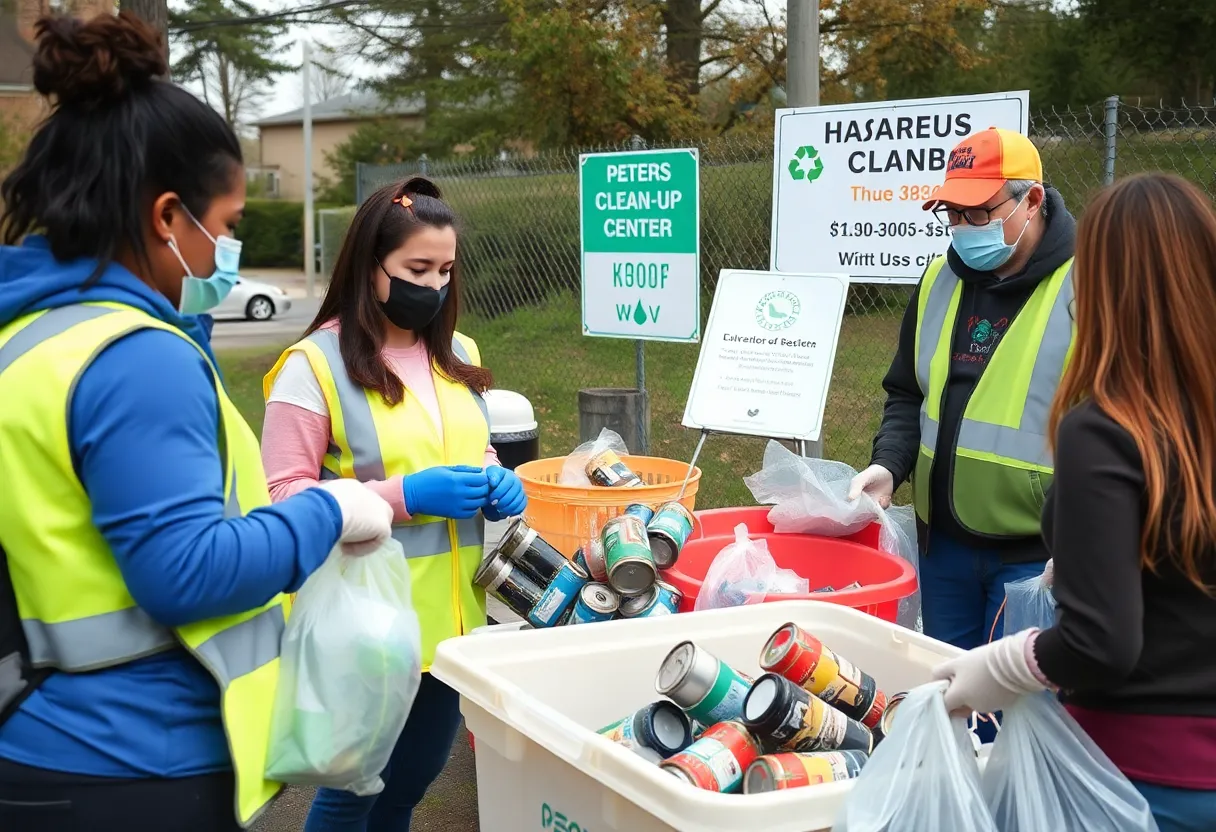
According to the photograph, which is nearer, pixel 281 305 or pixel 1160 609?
pixel 1160 609

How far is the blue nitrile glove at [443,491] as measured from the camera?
247 cm

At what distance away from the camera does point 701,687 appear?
78.4 inches

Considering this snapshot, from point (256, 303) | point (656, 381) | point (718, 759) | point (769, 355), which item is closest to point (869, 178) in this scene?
point (769, 355)

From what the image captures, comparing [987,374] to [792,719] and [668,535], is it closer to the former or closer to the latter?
[668,535]

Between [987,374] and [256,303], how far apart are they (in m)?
21.9

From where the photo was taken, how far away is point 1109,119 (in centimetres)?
471

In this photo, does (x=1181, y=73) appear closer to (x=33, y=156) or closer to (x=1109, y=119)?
(x=1109, y=119)

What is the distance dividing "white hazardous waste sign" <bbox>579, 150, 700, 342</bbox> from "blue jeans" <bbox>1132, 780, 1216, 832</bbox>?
12.4 ft

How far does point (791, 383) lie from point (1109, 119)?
5.95 ft

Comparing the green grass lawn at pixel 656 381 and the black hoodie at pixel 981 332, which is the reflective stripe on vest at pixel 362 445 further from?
the green grass lawn at pixel 656 381

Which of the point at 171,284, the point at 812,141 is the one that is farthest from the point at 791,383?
the point at 171,284

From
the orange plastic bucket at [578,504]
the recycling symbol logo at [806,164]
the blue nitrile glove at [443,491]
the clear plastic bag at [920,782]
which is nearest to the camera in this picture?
the clear plastic bag at [920,782]

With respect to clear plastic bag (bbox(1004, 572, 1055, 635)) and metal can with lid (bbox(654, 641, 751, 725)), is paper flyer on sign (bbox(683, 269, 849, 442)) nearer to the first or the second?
clear plastic bag (bbox(1004, 572, 1055, 635))

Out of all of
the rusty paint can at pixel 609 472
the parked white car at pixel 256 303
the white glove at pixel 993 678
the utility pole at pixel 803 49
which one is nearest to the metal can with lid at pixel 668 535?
the rusty paint can at pixel 609 472
